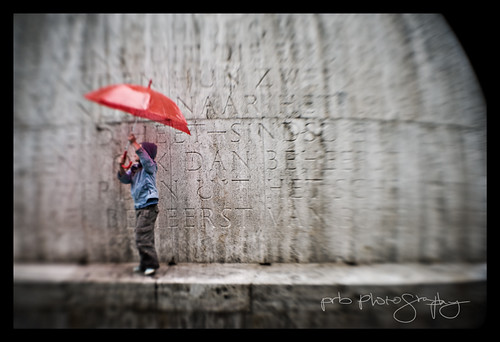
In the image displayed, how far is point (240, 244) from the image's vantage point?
3092 millimetres

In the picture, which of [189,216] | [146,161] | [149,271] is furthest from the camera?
[189,216]

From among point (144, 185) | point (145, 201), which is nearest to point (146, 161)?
point (144, 185)

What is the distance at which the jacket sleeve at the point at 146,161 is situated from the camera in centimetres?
254

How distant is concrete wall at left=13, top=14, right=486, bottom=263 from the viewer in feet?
10.2

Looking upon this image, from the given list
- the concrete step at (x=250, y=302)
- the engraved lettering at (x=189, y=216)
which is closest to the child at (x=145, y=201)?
the concrete step at (x=250, y=302)

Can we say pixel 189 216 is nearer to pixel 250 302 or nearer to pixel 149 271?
pixel 149 271

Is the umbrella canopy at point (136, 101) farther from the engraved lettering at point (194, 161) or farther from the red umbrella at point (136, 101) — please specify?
the engraved lettering at point (194, 161)

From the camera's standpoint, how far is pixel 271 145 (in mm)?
3123

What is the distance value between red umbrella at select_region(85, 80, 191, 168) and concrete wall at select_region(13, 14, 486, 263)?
2.44 feet

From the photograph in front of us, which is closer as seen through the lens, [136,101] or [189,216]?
[136,101]

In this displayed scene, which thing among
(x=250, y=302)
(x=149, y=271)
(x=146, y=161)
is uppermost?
(x=146, y=161)

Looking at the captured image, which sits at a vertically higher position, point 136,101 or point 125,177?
point 136,101

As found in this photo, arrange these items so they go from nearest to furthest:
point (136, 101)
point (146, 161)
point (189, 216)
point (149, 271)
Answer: point (136, 101) < point (146, 161) < point (149, 271) < point (189, 216)
